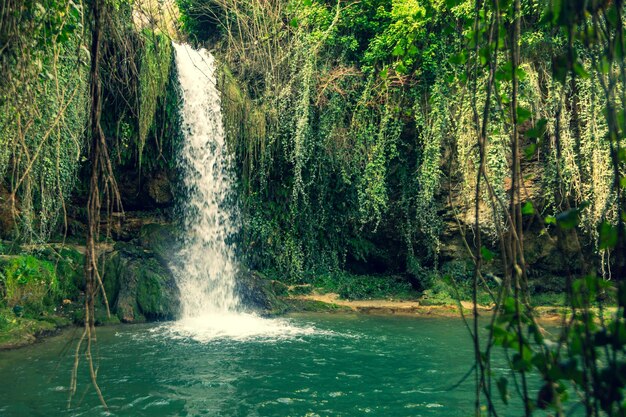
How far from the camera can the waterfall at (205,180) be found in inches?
419

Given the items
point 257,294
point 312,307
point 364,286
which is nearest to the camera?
point 257,294

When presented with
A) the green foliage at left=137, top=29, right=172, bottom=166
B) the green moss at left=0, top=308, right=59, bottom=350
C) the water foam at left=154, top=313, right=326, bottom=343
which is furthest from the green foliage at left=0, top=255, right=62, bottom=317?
the green foliage at left=137, top=29, right=172, bottom=166

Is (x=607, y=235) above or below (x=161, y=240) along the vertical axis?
below

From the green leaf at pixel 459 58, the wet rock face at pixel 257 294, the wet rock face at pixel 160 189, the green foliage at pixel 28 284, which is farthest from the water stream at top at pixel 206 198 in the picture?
the green leaf at pixel 459 58

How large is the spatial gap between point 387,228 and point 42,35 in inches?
371

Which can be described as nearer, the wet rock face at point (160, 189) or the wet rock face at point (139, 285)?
the wet rock face at point (139, 285)

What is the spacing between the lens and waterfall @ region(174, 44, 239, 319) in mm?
10641

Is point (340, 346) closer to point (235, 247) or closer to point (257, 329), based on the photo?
point (257, 329)

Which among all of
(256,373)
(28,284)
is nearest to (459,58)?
(256,373)

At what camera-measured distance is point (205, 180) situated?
1098 cm

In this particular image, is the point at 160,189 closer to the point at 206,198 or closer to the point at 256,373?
the point at 206,198

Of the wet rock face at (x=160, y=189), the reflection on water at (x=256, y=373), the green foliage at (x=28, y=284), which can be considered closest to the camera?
the reflection on water at (x=256, y=373)

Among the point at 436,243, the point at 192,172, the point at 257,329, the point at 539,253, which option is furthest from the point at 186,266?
the point at 539,253

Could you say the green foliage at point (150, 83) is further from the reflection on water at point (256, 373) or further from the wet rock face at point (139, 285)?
the reflection on water at point (256, 373)
